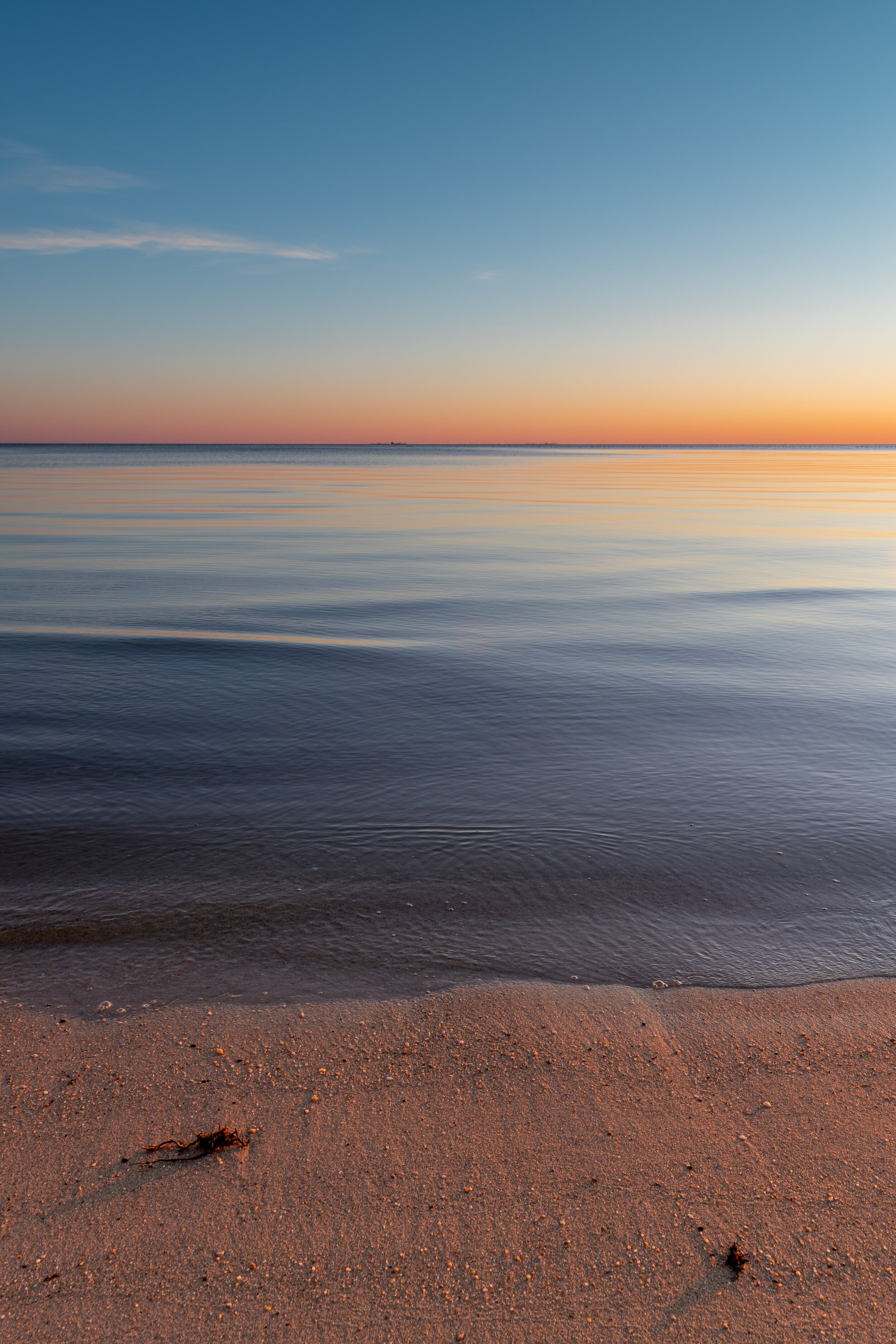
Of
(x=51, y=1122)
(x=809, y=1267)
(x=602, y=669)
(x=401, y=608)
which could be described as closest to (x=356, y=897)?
(x=51, y=1122)

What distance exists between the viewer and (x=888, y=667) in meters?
Result: 11.1

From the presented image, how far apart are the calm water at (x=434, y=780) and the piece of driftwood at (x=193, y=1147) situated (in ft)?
3.39

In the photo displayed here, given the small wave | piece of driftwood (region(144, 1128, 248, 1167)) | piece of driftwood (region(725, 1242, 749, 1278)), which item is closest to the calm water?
the small wave

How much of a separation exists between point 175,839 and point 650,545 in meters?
21.0

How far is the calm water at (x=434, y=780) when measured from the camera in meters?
4.56

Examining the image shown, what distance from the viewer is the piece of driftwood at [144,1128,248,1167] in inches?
119

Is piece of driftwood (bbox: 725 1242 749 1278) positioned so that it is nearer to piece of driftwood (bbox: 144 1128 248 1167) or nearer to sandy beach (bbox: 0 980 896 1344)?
sandy beach (bbox: 0 980 896 1344)

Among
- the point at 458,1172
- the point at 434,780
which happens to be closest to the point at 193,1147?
the point at 458,1172

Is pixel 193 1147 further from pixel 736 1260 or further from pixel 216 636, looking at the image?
pixel 216 636

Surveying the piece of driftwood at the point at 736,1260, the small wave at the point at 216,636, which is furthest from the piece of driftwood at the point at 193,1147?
the small wave at the point at 216,636

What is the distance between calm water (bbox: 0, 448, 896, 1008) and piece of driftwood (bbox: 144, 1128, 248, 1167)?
3.39 ft

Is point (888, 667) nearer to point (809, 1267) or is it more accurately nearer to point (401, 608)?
point (401, 608)

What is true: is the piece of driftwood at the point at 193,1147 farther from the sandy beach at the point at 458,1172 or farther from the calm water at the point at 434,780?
the calm water at the point at 434,780

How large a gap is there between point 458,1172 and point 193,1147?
3.15 feet
